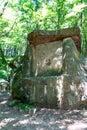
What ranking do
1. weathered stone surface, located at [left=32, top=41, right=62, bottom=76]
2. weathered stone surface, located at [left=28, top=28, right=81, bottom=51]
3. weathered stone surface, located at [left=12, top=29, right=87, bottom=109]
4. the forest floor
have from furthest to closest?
weathered stone surface, located at [left=28, top=28, right=81, bottom=51] → weathered stone surface, located at [left=32, top=41, right=62, bottom=76] → weathered stone surface, located at [left=12, top=29, right=87, bottom=109] → the forest floor

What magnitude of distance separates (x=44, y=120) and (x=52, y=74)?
2362 millimetres

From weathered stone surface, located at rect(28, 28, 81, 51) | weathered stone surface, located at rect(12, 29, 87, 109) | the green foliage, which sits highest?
the green foliage

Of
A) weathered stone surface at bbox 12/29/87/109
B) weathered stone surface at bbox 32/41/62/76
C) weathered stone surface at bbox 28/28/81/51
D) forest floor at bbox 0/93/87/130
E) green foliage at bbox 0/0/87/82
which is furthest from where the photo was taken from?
green foliage at bbox 0/0/87/82

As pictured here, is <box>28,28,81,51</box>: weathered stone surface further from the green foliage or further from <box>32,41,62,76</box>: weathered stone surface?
the green foliage

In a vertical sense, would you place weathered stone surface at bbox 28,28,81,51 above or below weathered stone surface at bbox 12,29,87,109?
above

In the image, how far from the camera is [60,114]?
22.5 ft

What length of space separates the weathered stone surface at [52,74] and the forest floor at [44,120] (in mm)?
501

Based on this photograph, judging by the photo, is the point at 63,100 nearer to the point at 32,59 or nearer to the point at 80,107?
the point at 80,107

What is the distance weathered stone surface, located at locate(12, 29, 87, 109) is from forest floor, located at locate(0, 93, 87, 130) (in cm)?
50

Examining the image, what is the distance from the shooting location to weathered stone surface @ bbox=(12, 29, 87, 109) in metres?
7.43

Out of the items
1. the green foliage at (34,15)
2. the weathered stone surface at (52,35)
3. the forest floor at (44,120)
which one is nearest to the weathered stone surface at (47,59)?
the weathered stone surface at (52,35)

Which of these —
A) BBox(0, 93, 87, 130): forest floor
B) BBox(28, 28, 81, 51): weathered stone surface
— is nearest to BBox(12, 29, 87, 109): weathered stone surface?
BBox(28, 28, 81, 51): weathered stone surface

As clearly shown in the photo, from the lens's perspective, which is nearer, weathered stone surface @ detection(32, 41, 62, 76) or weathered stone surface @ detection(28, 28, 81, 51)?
weathered stone surface @ detection(32, 41, 62, 76)

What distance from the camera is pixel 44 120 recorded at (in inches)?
253
